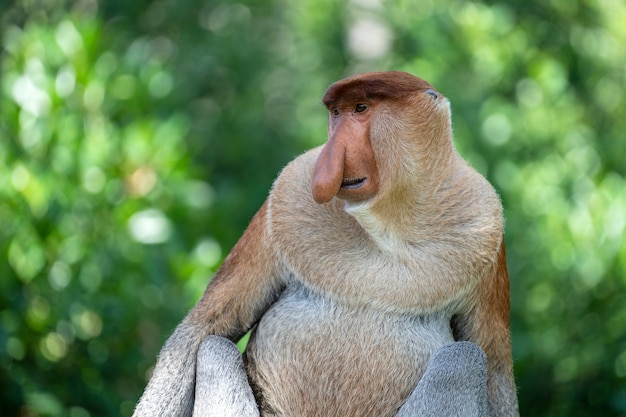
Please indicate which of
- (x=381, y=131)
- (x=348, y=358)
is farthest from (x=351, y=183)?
(x=348, y=358)

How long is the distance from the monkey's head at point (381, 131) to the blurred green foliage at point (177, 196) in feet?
10.3

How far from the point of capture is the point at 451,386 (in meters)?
2.70

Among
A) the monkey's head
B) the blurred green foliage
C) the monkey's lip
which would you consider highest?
the monkey's head

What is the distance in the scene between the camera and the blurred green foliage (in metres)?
5.59

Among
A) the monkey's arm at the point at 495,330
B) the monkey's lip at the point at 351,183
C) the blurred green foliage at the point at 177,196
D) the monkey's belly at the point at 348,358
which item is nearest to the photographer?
the monkey's lip at the point at 351,183

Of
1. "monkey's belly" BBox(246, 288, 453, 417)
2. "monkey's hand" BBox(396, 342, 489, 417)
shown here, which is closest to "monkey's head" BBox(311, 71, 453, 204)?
"monkey's belly" BBox(246, 288, 453, 417)

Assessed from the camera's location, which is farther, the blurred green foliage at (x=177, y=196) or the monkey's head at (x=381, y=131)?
the blurred green foliage at (x=177, y=196)

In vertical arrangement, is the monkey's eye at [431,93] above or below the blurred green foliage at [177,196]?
above

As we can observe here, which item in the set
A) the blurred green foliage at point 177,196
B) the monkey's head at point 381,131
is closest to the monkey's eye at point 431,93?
the monkey's head at point 381,131

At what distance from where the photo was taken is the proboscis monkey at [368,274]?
8.96ft

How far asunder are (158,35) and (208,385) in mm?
9437

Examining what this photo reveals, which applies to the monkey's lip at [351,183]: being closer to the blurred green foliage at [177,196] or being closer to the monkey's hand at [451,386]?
the monkey's hand at [451,386]

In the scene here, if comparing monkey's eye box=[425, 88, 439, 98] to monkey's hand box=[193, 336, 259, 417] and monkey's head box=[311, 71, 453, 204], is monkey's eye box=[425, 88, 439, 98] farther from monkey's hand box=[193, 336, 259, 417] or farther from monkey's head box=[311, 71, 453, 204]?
monkey's hand box=[193, 336, 259, 417]

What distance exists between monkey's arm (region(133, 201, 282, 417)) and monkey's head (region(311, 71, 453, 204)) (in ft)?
1.22
